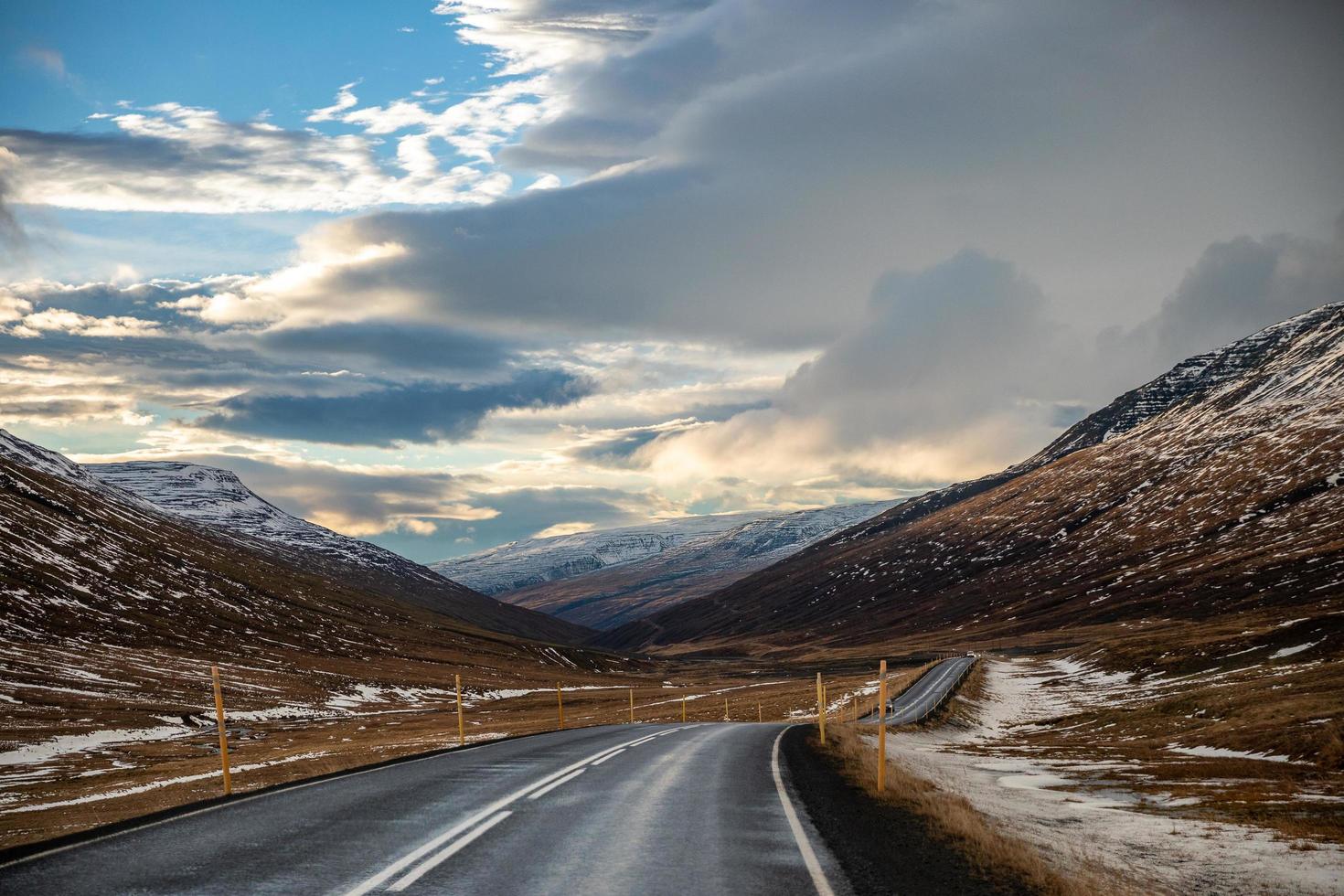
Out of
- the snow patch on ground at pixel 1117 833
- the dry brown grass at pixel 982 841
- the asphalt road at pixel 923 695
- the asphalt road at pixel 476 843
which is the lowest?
the asphalt road at pixel 923 695

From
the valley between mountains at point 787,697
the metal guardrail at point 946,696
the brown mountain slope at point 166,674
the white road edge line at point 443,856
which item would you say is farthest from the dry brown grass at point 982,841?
the metal guardrail at point 946,696

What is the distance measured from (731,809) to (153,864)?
8340 mm

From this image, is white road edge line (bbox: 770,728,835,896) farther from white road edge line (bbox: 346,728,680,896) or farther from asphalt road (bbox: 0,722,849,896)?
white road edge line (bbox: 346,728,680,896)

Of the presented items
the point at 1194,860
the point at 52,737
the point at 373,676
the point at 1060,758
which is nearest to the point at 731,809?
the point at 1194,860

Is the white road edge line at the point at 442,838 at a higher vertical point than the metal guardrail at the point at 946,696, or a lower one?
higher

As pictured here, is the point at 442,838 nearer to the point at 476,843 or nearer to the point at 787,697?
the point at 476,843

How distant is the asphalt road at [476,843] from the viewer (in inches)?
372

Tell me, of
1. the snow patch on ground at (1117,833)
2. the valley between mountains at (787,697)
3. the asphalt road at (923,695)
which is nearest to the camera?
the snow patch on ground at (1117,833)

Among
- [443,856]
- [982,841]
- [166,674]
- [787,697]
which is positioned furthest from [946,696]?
[166,674]

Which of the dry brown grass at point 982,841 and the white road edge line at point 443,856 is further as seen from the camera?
the dry brown grass at point 982,841

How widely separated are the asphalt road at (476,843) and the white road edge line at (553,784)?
0.04 metres

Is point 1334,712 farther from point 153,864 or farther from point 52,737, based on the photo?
point 52,737

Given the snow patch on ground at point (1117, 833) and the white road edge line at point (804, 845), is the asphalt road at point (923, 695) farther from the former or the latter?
the white road edge line at point (804, 845)

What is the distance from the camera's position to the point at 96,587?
14388cm
